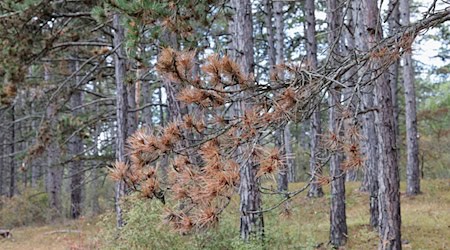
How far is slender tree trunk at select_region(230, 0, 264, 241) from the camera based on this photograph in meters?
5.91

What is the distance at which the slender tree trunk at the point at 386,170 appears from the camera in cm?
432

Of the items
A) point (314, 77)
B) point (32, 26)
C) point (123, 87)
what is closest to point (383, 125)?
point (314, 77)

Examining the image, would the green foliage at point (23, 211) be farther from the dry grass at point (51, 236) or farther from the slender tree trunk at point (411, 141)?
the slender tree trunk at point (411, 141)

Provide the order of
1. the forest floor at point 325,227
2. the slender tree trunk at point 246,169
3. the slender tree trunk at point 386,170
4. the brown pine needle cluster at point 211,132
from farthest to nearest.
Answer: the forest floor at point 325,227
the slender tree trunk at point 246,169
the slender tree trunk at point 386,170
the brown pine needle cluster at point 211,132

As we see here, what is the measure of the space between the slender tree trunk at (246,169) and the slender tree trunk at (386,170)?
177cm

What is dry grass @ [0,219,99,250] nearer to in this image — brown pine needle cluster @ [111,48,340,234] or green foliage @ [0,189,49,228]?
green foliage @ [0,189,49,228]

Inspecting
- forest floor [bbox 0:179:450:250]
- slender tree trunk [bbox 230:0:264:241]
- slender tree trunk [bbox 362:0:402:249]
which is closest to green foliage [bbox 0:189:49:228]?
forest floor [bbox 0:179:450:250]

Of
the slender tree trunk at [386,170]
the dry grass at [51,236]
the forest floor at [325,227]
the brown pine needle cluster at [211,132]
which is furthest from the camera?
the dry grass at [51,236]

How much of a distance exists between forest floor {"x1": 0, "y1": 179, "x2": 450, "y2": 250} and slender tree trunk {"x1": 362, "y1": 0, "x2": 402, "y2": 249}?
3.13ft

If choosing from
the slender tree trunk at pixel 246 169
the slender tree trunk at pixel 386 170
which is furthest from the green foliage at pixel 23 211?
the slender tree trunk at pixel 386 170

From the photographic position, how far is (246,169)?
587 cm

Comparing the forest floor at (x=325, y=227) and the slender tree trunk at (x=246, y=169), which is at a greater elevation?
the slender tree trunk at (x=246, y=169)

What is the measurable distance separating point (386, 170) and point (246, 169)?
6.31 feet

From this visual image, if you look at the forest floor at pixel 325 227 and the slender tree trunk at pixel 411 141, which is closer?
the forest floor at pixel 325 227
